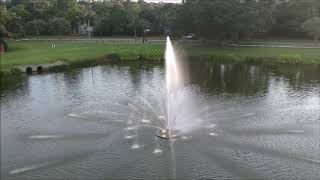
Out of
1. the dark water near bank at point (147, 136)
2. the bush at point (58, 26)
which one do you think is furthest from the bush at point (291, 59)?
the bush at point (58, 26)

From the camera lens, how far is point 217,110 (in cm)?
3594

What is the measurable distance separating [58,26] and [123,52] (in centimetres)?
3688

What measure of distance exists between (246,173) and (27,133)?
16.1 m

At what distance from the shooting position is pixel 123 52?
228 ft

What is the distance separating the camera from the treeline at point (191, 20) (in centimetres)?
7544

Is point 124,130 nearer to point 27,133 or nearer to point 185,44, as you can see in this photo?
point 27,133

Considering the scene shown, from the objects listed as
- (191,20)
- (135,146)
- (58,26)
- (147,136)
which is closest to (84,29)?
(58,26)

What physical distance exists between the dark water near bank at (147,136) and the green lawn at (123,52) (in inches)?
529

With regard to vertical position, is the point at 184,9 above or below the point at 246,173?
above

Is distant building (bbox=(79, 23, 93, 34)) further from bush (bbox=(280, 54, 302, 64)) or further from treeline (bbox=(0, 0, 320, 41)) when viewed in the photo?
bush (bbox=(280, 54, 302, 64))

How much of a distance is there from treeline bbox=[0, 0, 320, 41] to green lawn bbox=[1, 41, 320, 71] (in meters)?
4.64

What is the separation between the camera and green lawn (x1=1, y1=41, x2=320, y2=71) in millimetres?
61666

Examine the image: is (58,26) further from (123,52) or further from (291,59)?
(291,59)

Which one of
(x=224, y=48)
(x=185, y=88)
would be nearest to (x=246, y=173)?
(x=185, y=88)
